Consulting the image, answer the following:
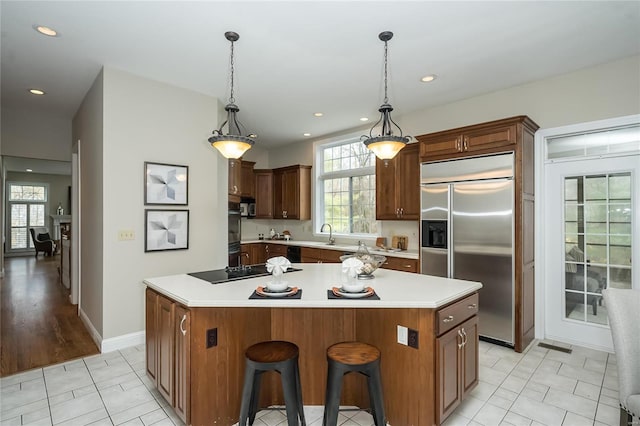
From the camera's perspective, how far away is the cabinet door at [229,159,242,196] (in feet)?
16.2

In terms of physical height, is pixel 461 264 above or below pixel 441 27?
below

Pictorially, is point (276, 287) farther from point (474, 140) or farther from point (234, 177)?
point (234, 177)

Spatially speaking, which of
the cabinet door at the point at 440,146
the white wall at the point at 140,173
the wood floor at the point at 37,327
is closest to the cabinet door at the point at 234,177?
the white wall at the point at 140,173

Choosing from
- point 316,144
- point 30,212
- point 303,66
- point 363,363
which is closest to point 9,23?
point 303,66

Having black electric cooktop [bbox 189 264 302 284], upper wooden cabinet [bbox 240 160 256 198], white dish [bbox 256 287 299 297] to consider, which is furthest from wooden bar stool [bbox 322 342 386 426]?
upper wooden cabinet [bbox 240 160 256 198]

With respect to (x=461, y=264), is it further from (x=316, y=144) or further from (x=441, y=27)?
(x=316, y=144)

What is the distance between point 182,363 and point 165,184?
227cm

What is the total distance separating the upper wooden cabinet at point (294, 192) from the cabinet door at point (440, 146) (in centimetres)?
277

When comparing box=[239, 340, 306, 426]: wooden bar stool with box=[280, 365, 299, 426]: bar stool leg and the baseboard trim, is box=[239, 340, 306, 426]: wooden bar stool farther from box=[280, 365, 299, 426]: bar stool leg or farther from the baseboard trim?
the baseboard trim

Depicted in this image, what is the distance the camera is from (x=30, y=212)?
37.0 feet

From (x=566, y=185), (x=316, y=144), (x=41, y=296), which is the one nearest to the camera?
(x=566, y=185)

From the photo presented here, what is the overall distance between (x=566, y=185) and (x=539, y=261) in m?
0.88

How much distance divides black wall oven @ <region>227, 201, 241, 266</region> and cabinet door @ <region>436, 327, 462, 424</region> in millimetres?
3373

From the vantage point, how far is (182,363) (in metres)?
1.93
